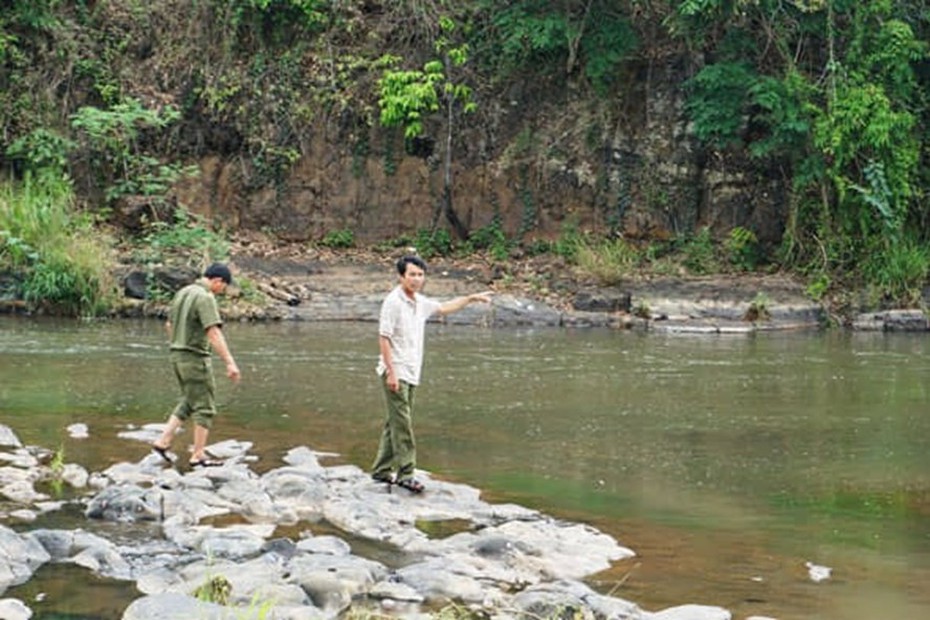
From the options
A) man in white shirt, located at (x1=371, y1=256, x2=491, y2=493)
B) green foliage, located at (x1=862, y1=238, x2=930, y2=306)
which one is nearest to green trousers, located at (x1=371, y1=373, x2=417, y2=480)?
man in white shirt, located at (x1=371, y1=256, x2=491, y2=493)

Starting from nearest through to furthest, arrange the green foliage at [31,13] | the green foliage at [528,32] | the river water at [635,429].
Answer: the river water at [635,429]
the green foliage at [528,32]
the green foliage at [31,13]

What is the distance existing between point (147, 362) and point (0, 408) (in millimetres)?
3567

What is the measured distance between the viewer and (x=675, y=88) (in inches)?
1029

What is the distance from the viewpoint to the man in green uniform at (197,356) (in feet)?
33.0

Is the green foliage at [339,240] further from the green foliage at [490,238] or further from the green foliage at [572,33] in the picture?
the green foliage at [572,33]

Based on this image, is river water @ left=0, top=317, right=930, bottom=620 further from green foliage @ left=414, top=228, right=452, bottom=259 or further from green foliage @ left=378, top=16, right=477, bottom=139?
green foliage @ left=378, top=16, right=477, bottom=139

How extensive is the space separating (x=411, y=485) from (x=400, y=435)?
34 cm

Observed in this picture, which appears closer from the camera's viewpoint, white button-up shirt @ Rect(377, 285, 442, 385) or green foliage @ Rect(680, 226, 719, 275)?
white button-up shirt @ Rect(377, 285, 442, 385)

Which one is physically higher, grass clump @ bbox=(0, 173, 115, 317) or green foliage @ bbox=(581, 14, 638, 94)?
green foliage @ bbox=(581, 14, 638, 94)

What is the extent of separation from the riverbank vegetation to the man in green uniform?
40.0 feet

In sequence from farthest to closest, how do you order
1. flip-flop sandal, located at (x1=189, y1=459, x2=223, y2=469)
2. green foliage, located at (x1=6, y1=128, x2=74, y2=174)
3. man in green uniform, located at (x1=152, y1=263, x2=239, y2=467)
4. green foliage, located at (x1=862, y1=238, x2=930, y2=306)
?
green foliage, located at (x1=6, y1=128, x2=74, y2=174), green foliage, located at (x1=862, y1=238, x2=930, y2=306), man in green uniform, located at (x1=152, y1=263, x2=239, y2=467), flip-flop sandal, located at (x1=189, y1=459, x2=223, y2=469)

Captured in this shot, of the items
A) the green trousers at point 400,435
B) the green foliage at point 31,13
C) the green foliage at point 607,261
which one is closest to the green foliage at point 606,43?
the green foliage at point 607,261

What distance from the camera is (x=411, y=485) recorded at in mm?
9242

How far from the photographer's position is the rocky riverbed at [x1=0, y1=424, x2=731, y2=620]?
6637mm
